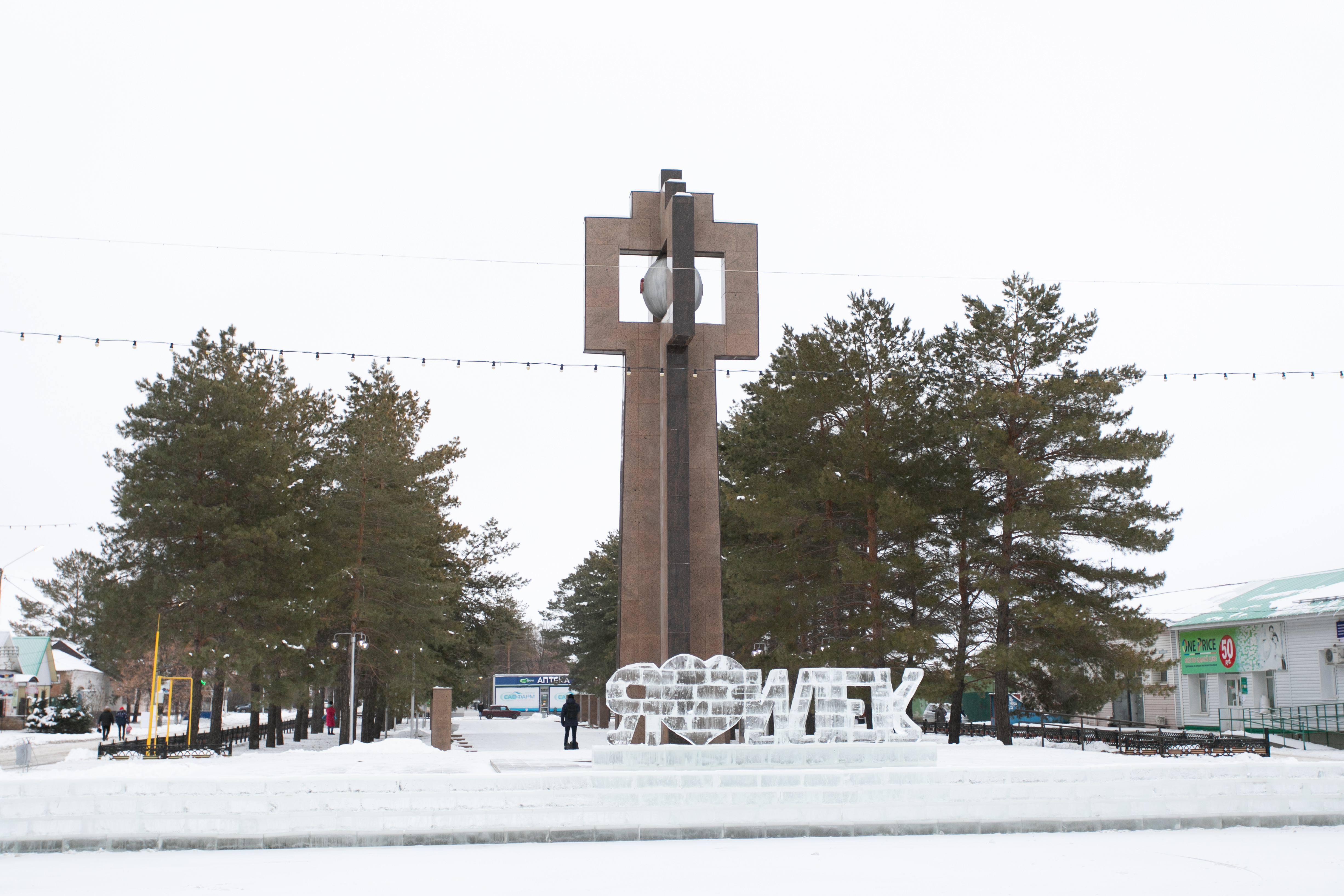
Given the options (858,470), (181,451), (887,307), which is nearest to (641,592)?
(858,470)

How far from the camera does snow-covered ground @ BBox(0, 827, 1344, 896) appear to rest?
9.39 m

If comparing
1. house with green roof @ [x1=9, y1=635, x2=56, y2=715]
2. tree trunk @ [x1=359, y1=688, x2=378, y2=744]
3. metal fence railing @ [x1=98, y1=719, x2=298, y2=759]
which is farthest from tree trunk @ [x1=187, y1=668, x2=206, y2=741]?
house with green roof @ [x1=9, y1=635, x2=56, y2=715]

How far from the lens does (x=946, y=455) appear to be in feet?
94.3

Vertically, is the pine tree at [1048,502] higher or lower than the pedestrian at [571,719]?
higher

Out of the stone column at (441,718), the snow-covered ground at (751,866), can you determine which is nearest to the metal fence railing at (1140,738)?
the snow-covered ground at (751,866)

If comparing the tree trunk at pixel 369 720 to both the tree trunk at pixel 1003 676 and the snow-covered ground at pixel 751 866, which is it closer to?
the tree trunk at pixel 1003 676

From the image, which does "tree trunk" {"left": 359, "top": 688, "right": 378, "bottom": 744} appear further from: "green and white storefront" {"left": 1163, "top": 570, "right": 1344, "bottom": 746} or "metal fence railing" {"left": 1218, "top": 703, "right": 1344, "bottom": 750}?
"metal fence railing" {"left": 1218, "top": 703, "right": 1344, "bottom": 750}

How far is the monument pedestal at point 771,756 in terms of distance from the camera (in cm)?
1418

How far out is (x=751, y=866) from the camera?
10562mm

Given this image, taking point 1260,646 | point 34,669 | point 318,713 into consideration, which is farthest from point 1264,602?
point 34,669

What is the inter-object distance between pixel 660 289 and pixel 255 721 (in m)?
23.8

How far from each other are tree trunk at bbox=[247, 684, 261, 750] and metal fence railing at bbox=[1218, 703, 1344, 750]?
28154 mm

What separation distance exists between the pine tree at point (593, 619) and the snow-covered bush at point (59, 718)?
73.2ft

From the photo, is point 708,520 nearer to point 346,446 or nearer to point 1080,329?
point 1080,329
